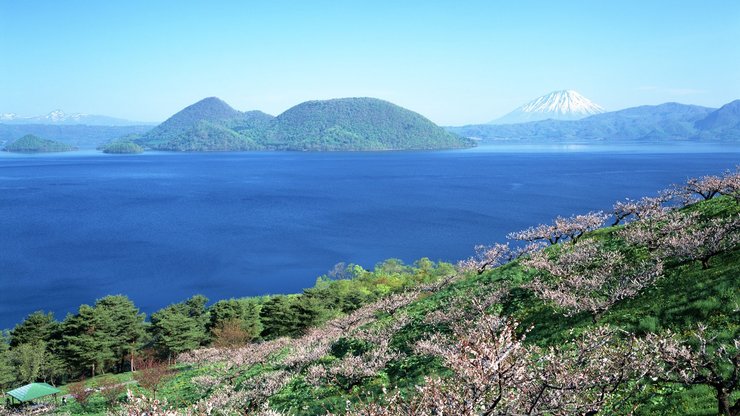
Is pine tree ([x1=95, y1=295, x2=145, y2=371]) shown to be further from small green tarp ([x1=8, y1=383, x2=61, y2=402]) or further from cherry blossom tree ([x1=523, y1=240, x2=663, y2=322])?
cherry blossom tree ([x1=523, y1=240, x2=663, y2=322])

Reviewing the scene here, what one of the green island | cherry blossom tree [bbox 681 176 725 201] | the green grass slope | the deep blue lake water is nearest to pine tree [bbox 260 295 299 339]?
the green island

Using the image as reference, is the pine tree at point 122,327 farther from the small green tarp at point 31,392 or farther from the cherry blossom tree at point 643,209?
the cherry blossom tree at point 643,209

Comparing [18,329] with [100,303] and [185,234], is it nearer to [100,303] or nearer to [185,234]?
[100,303]

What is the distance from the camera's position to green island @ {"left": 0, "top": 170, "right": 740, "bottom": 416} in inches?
380

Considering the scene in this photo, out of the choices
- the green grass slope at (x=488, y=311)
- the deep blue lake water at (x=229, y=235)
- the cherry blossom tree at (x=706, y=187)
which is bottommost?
the deep blue lake water at (x=229, y=235)

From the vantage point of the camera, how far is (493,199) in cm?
17138

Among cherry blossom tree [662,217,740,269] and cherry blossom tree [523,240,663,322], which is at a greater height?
cherry blossom tree [662,217,740,269]

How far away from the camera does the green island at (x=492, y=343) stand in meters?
9.64

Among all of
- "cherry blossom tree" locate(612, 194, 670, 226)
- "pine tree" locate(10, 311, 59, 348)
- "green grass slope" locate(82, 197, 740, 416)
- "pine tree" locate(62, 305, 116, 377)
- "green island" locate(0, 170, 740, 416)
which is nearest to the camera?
"green island" locate(0, 170, 740, 416)

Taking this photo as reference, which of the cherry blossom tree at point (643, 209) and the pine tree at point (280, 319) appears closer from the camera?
the cherry blossom tree at point (643, 209)

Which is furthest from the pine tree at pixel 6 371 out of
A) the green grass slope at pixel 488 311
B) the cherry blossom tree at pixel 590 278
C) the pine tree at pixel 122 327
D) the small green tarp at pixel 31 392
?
the cherry blossom tree at pixel 590 278

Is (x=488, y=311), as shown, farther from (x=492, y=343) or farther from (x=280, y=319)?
(x=280, y=319)

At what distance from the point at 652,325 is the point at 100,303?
58.9 metres

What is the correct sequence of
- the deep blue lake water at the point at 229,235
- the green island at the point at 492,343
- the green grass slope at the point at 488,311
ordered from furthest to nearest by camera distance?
the deep blue lake water at the point at 229,235 → the green grass slope at the point at 488,311 → the green island at the point at 492,343
